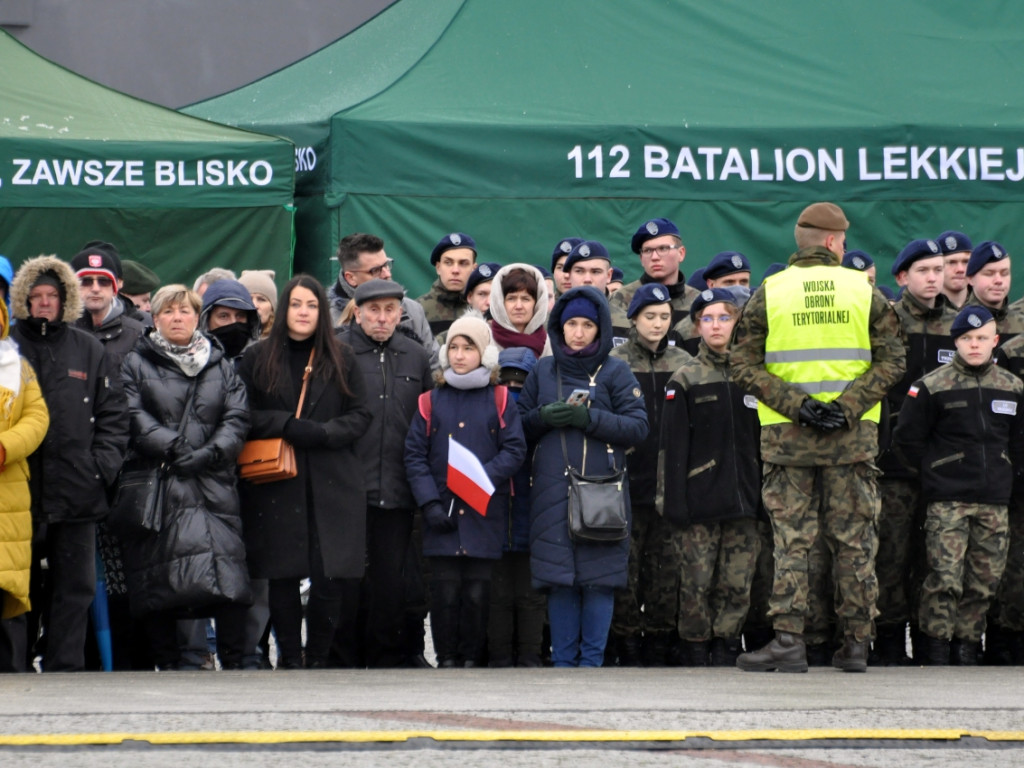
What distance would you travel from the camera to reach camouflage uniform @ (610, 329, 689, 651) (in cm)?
854

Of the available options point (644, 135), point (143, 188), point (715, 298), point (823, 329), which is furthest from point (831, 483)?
point (143, 188)

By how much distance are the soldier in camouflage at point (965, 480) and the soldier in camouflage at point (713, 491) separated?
810 mm

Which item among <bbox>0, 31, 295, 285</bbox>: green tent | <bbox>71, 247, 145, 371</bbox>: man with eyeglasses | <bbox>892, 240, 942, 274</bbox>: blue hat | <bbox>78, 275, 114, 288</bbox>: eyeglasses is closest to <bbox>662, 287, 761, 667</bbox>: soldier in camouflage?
<bbox>892, 240, 942, 274</bbox>: blue hat

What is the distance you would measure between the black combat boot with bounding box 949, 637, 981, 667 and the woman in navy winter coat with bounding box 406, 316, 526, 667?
86.3 inches

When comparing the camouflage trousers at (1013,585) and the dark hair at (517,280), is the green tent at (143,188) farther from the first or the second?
the camouflage trousers at (1013,585)

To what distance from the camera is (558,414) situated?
7.77 meters

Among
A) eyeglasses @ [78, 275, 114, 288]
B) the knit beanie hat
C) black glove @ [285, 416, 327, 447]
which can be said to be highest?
the knit beanie hat

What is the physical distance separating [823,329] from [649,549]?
1778 mm

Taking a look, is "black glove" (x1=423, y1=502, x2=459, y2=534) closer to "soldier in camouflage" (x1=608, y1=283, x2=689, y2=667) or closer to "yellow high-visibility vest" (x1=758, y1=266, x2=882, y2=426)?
"soldier in camouflage" (x1=608, y1=283, x2=689, y2=667)

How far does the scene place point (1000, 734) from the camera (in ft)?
17.9

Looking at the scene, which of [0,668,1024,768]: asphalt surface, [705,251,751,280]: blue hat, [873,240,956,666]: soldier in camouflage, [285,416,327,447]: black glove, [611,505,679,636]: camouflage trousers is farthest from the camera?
[705,251,751,280]: blue hat

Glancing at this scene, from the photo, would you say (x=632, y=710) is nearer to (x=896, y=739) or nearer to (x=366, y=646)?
(x=896, y=739)

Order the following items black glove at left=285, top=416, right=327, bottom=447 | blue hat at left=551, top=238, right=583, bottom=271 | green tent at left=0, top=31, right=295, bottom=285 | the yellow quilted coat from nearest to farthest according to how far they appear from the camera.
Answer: the yellow quilted coat → black glove at left=285, top=416, right=327, bottom=447 → blue hat at left=551, top=238, right=583, bottom=271 → green tent at left=0, top=31, right=295, bottom=285

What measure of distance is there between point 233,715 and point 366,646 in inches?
109
